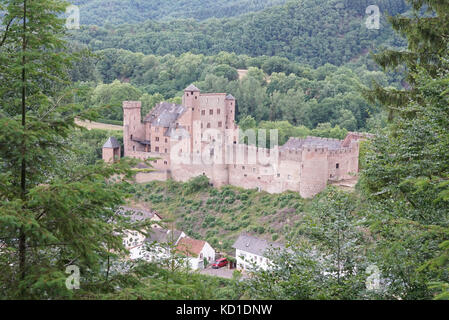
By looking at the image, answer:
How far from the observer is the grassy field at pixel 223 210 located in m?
34.7

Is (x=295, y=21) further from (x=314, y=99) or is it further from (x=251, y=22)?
(x=314, y=99)

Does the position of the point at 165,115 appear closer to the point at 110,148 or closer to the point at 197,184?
the point at 110,148

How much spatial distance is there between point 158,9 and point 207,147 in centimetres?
9946

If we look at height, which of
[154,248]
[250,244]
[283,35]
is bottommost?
[250,244]

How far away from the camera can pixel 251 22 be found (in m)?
95.8

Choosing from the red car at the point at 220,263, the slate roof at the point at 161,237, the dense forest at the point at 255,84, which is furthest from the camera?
the dense forest at the point at 255,84

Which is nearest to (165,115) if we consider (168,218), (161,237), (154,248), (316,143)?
(316,143)

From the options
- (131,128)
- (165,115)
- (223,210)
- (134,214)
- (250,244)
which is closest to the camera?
(134,214)

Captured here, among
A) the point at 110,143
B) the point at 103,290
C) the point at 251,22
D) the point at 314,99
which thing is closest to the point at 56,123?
the point at 103,290

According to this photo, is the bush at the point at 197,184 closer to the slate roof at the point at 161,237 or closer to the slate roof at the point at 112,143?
the slate roof at the point at 112,143

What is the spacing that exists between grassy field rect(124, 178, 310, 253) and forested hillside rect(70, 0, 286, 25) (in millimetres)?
75412

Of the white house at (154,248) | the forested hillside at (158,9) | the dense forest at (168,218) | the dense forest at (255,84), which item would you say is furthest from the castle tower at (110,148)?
the forested hillside at (158,9)

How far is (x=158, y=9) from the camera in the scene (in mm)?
134000

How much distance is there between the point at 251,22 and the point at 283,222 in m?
66.8
